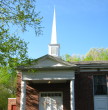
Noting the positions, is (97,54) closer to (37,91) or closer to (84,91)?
(84,91)

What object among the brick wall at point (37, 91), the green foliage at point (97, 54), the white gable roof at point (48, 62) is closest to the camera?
the white gable roof at point (48, 62)

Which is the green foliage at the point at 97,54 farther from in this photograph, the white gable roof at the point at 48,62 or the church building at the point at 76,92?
the white gable roof at the point at 48,62

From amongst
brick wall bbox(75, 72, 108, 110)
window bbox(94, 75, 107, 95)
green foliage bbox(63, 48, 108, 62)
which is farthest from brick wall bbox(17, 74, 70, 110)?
green foliage bbox(63, 48, 108, 62)

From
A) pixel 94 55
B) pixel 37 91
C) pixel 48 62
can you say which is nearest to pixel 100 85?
pixel 48 62

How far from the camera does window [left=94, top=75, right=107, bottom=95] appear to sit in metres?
18.5

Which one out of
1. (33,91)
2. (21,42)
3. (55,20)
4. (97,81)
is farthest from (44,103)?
(55,20)

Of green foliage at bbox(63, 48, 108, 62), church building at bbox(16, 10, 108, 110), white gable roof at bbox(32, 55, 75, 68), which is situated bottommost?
church building at bbox(16, 10, 108, 110)

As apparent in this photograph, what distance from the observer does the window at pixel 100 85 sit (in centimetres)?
1854

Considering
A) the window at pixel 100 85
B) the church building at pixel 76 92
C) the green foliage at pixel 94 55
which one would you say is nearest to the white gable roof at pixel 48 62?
the church building at pixel 76 92

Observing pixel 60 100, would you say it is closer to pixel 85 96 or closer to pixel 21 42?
pixel 85 96

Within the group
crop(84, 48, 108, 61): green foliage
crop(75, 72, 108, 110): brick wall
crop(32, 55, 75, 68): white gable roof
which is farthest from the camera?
crop(84, 48, 108, 61): green foliage

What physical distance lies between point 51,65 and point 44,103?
13.0ft

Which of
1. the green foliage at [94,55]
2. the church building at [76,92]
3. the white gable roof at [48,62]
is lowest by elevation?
the church building at [76,92]

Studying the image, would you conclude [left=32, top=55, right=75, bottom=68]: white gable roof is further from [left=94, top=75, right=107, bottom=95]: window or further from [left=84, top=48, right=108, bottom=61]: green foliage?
[left=84, top=48, right=108, bottom=61]: green foliage
